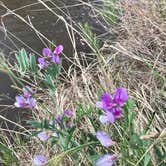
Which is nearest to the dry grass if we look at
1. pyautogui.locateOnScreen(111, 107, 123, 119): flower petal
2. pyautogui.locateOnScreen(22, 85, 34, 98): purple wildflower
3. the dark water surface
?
pyautogui.locateOnScreen(22, 85, 34, 98): purple wildflower

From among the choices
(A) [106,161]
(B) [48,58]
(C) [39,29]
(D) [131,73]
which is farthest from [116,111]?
(C) [39,29]

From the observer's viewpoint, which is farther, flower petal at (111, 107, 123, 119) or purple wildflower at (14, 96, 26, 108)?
purple wildflower at (14, 96, 26, 108)

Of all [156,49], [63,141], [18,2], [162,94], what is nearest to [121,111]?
[63,141]

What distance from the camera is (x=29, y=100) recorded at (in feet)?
4.47

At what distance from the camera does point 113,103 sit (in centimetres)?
102

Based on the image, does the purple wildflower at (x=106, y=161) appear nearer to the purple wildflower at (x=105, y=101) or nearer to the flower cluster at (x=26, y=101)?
the purple wildflower at (x=105, y=101)

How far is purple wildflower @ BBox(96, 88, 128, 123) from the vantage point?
1.01 metres

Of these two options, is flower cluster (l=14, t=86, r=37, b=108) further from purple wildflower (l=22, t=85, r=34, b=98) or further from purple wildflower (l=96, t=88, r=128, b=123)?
purple wildflower (l=96, t=88, r=128, b=123)

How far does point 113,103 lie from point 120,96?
0.07 ft

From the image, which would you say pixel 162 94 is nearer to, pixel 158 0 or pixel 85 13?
pixel 158 0

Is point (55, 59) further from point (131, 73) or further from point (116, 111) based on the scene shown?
point (131, 73)

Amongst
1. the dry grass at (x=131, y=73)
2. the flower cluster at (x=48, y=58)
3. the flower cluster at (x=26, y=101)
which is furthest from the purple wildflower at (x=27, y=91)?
the dry grass at (x=131, y=73)

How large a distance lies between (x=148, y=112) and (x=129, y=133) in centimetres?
57

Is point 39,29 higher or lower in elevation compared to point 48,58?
lower
